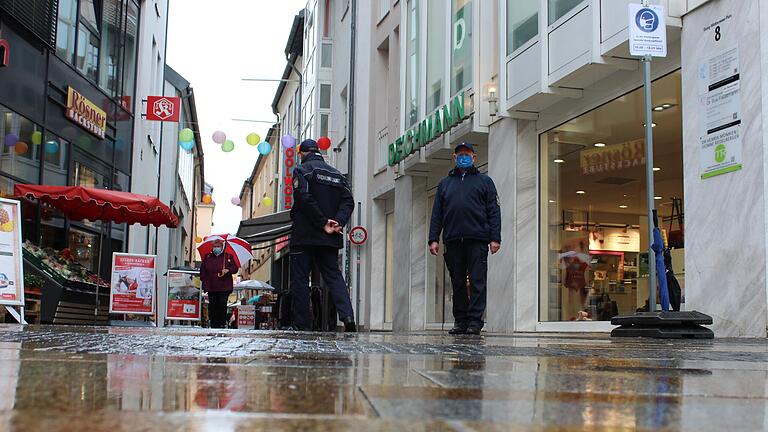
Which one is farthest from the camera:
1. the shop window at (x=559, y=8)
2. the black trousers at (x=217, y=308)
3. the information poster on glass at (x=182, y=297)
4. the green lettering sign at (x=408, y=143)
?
the information poster on glass at (x=182, y=297)

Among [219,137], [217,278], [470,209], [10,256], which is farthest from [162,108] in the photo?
[470,209]

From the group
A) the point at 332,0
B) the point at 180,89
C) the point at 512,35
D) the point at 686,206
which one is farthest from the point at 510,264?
the point at 180,89

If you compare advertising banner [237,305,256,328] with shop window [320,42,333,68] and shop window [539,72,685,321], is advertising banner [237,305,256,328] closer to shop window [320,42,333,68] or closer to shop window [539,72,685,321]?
shop window [320,42,333,68]

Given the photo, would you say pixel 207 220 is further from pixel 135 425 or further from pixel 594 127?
pixel 135 425

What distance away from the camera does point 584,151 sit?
11781mm

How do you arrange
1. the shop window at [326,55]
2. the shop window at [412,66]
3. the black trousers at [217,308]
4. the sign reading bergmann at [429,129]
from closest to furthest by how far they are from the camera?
the sign reading bergmann at [429,129] → the black trousers at [217,308] → the shop window at [412,66] → the shop window at [326,55]

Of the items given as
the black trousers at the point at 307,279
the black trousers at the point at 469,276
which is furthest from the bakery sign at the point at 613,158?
the black trousers at the point at 307,279

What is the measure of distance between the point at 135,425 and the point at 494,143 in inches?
468

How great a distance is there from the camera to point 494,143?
13.0 m

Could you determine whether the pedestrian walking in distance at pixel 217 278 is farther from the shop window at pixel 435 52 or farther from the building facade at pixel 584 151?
the shop window at pixel 435 52

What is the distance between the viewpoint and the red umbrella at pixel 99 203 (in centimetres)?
1451

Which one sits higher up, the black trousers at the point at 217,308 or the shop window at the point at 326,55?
the shop window at the point at 326,55

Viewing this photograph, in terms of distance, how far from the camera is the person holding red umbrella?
15.4 meters

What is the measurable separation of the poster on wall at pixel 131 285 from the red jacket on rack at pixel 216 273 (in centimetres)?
275
